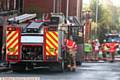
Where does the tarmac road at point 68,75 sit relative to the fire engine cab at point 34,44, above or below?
below

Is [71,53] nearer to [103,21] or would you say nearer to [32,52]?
[32,52]

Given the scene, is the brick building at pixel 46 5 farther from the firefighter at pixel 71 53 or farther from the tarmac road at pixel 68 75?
the tarmac road at pixel 68 75

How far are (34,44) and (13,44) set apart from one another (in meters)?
0.85

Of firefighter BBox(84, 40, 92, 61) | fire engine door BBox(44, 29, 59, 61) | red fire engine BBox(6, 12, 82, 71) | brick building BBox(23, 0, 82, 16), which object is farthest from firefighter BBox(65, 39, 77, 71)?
brick building BBox(23, 0, 82, 16)

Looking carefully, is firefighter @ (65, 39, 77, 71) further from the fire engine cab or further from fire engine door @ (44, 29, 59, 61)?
fire engine door @ (44, 29, 59, 61)

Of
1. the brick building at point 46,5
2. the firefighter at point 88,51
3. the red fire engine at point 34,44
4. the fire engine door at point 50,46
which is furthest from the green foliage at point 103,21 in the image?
the fire engine door at point 50,46

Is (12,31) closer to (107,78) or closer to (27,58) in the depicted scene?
(27,58)

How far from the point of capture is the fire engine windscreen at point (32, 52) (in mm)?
18859

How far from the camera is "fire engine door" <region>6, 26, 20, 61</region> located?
18.8 m

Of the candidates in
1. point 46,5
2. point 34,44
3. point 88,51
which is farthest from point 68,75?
point 46,5

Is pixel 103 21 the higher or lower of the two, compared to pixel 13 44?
higher

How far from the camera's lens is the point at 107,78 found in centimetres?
1697

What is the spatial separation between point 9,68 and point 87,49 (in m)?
12.0

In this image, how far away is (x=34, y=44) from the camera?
61.0ft
